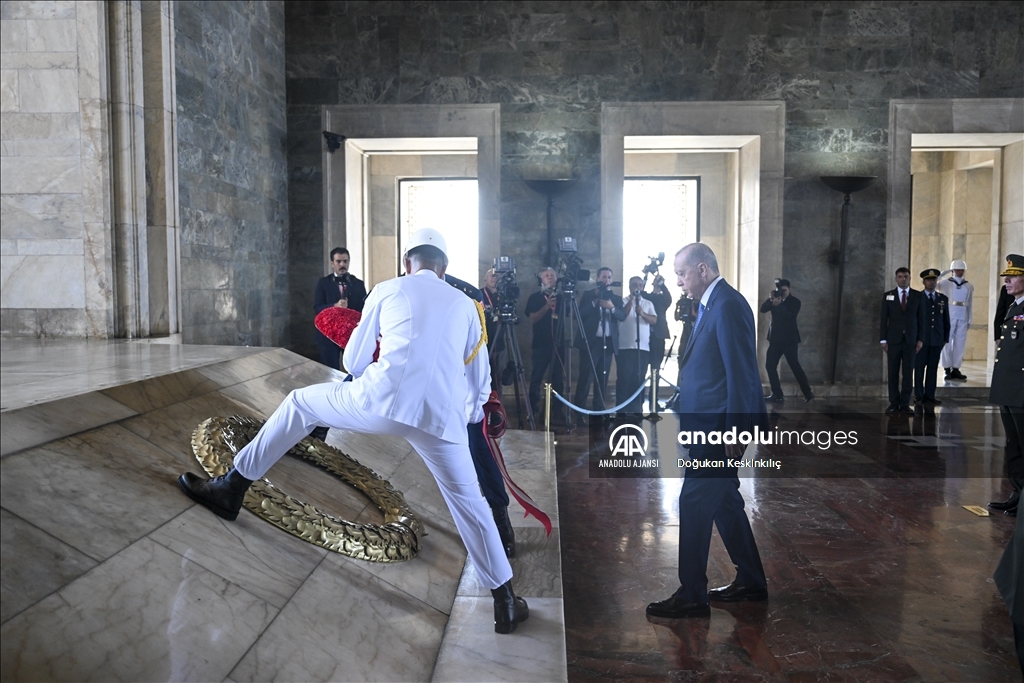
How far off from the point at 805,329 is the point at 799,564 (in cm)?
726

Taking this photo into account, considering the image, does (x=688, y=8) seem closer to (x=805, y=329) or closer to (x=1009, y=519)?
(x=805, y=329)

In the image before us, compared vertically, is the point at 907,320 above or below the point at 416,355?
below

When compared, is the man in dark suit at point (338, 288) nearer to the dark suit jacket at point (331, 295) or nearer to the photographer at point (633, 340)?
the dark suit jacket at point (331, 295)

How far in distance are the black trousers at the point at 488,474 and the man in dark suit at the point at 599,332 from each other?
184 inches

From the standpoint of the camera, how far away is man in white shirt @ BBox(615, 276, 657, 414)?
8703mm

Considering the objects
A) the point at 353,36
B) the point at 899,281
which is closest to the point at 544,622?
the point at 899,281

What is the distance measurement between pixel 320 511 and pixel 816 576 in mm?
2620

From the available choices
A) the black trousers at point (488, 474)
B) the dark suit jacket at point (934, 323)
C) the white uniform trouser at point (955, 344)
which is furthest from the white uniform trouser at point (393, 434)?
the white uniform trouser at point (955, 344)

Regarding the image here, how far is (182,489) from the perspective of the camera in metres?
3.05

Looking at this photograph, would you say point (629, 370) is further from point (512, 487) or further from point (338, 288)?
point (512, 487)

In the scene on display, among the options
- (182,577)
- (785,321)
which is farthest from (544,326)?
(182,577)

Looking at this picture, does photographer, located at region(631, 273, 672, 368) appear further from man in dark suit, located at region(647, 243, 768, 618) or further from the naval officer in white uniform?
the naval officer in white uniform

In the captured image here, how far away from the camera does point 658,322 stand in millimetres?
9359

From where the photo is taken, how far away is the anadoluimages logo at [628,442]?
282 inches
